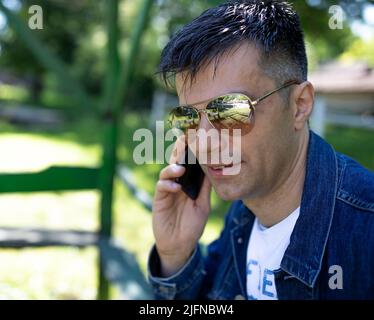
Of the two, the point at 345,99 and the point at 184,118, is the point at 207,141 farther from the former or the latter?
the point at 345,99

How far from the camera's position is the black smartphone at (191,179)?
173 centimetres

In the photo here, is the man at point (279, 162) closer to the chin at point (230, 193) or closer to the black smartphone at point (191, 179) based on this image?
the chin at point (230, 193)

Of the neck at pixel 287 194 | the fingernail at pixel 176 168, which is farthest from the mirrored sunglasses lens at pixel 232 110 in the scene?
the fingernail at pixel 176 168

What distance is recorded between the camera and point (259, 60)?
1.35 meters

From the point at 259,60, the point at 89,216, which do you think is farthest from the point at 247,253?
the point at 89,216

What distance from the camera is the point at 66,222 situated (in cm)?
508

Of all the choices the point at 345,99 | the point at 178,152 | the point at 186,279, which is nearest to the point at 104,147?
the point at 178,152

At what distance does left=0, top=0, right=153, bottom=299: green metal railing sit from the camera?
2.45 m

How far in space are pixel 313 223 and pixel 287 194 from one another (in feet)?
0.50

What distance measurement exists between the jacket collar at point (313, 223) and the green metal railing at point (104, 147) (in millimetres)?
1092

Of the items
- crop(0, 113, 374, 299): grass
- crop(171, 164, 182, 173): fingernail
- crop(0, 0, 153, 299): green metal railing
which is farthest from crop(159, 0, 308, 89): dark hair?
crop(0, 113, 374, 299): grass

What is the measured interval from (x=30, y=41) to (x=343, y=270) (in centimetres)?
198

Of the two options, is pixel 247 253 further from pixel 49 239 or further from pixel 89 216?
pixel 89 216

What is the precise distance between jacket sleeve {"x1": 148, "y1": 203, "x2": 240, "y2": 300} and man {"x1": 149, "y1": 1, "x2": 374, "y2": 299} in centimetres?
25
